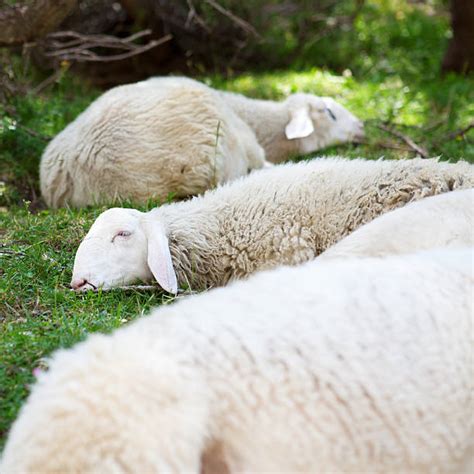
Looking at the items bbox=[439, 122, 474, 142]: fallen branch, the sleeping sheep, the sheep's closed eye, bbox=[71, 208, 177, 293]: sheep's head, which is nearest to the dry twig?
bbox=[439, 122, 474, 142]: fallen branch

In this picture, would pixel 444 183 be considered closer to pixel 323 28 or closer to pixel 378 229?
pixel 378 229

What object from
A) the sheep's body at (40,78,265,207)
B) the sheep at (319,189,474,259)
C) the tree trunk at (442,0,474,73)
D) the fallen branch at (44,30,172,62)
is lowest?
the tree trunk at (442,0,474,73)

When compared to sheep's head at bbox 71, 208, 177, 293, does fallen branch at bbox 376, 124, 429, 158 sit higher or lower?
lower

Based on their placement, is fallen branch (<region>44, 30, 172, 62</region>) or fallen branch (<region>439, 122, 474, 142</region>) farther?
fallen branch (<region>44, 30, 172, 62</region>)

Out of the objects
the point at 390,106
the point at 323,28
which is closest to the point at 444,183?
the point at 390,106

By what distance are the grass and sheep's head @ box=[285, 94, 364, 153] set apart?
13 cm

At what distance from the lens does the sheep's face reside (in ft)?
14.7

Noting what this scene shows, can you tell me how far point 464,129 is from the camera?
7223 mm

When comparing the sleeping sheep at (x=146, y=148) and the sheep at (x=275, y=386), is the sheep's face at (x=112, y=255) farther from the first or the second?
the sheep at (x=275, y=386)

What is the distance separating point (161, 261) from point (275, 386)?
214cm

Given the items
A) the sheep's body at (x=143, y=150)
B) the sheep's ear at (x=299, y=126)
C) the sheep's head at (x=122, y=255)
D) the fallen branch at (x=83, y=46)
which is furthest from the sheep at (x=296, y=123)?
the sheep's head at (x=122, y=255)

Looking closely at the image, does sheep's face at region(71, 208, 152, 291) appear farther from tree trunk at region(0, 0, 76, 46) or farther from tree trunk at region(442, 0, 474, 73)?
tree trunk at region(442, 0, 474, 73)

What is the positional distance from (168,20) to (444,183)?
21.6 ft

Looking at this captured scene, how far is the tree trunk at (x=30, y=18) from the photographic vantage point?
6.79 meters
